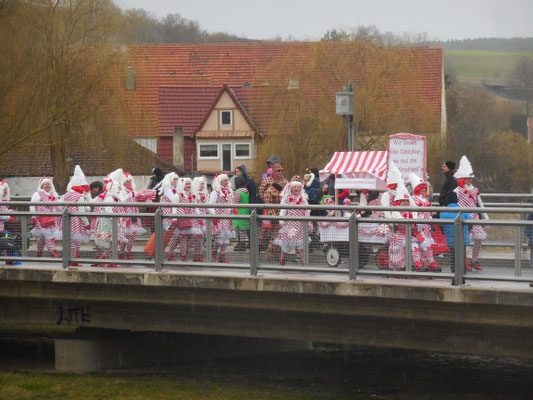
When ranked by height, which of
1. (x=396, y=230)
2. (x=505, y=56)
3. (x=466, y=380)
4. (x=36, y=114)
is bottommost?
(x=466, y=380)

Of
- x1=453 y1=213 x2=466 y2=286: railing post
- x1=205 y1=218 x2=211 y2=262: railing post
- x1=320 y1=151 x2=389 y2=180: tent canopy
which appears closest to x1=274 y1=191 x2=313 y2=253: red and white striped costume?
x1=205 y1=218 x2=211 y2=262: railing post

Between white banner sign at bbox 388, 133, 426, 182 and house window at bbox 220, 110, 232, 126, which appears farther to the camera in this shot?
house window at bbox 220, 110, 232, 126

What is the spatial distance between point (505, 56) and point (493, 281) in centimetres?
12814

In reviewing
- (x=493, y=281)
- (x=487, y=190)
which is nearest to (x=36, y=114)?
(x=493, y=281)

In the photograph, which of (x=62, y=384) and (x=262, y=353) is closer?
(x=62, y=384)

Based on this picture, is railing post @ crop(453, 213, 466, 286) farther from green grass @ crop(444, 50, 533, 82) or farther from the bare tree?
green grass @ crop(444, 50, 533, 82)

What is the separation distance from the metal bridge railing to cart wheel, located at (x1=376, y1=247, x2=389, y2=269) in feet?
0.05

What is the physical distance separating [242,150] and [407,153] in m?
41.7

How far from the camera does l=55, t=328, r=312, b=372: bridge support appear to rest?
1772cm

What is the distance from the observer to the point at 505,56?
5394 inches

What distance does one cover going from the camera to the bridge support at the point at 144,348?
17.7 m

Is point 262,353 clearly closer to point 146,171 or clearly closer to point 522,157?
point 146,171

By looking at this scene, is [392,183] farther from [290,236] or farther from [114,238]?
[114,238]

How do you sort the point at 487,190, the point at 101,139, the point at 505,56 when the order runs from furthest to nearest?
1. the point at 505,56
2. the point at 487,190
3. the point at 101,139
